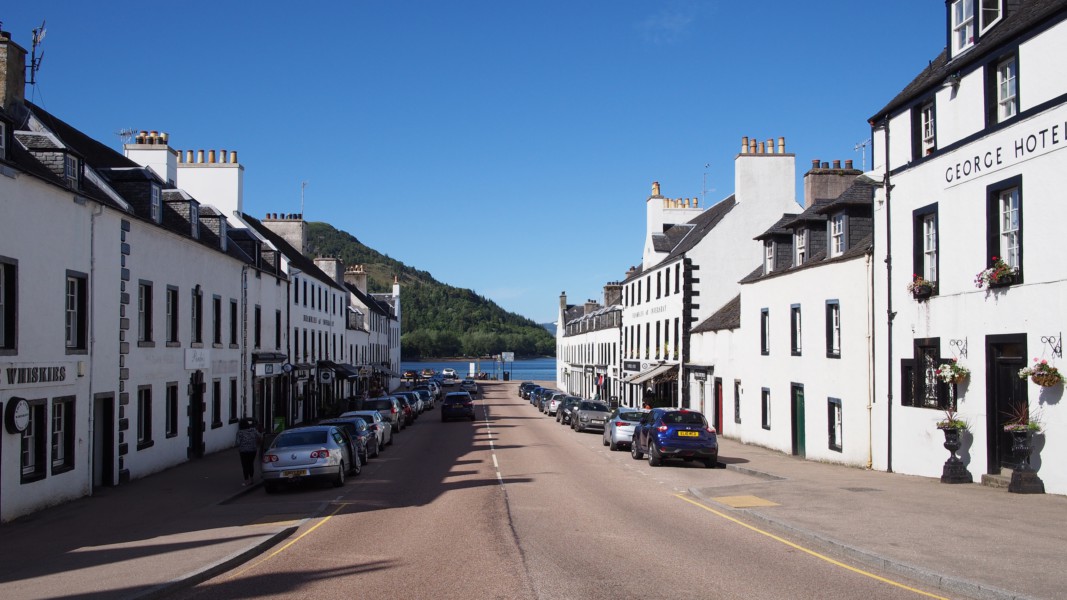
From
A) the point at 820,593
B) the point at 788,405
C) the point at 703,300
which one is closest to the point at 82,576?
the point at 820,593

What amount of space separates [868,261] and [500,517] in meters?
12.3

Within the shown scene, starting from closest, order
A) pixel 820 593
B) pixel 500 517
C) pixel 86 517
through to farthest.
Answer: pixel 820 593 → pixel 500 517 → pixel 86 517

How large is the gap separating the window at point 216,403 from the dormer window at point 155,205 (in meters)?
7.13

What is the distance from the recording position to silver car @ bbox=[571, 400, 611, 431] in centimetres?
3897

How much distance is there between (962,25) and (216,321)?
23295 millimetres

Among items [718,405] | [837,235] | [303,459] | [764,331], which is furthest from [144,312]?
[718,405]

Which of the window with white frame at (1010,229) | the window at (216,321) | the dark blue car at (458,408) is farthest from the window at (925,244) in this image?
the dark blue car at (458,408)

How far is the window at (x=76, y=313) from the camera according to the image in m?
18.3

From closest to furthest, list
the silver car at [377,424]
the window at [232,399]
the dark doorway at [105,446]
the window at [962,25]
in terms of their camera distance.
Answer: the window at [962,25] < the dark doorway at [105,446] < the silver car at [377,424] < the window at [232,399]

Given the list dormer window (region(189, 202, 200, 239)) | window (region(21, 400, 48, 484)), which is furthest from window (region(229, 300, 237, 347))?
window (region(21, 400, 48, 484))

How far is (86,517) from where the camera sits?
1593 cm

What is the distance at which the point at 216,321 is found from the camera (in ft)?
95.6

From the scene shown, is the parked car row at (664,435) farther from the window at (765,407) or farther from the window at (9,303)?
the window at (9,303)

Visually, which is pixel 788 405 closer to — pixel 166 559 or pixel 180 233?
pixel 180 233
